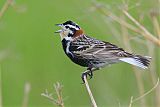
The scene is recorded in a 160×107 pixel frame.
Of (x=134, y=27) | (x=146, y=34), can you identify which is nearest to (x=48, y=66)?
(x=134, y=27)

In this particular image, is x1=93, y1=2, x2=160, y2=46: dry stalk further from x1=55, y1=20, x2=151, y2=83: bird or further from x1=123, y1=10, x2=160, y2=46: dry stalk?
x1=55, y1=20, x2=151, y2=83: bird

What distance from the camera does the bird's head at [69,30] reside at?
565cm

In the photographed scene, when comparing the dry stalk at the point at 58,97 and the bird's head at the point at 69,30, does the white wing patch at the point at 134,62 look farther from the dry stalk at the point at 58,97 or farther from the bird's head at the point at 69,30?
the dry stalk at the point at 58,97

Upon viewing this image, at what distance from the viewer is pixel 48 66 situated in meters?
10.5

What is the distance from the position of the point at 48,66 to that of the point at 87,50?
15.5ft

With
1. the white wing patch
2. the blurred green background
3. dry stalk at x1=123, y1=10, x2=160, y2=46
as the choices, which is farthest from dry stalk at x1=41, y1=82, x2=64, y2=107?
the blurred green background

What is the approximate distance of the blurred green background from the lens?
8.52 m

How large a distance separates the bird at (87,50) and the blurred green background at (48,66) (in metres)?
1.17

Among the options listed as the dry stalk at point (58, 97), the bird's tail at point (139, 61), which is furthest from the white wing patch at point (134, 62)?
the dry stalk at point (58, 97)

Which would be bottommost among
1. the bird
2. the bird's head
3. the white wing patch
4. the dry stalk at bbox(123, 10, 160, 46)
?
the white wing patch

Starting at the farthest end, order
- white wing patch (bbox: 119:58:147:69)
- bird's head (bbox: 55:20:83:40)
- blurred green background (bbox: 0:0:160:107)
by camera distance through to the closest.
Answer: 1. blurred green background (bbox: 0:0:160:107)
2. bird's head (bbox: 55:20:83:40)
3. white wing patch (bbox: 119:58:147:69)

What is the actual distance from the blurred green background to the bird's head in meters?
1.16

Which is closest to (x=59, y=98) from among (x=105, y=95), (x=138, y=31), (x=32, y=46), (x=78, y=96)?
(x=138, y=31)

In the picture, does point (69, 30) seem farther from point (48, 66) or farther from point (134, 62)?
point (48, 66)
